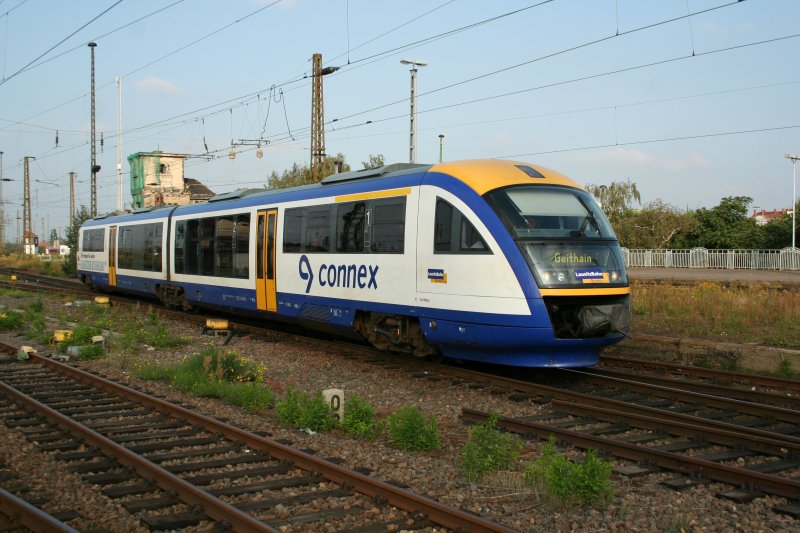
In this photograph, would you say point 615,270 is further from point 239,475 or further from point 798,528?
point 239,475

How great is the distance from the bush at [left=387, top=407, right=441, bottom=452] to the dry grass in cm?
817

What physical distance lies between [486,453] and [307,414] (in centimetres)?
239

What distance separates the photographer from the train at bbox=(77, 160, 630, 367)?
9.47 metres

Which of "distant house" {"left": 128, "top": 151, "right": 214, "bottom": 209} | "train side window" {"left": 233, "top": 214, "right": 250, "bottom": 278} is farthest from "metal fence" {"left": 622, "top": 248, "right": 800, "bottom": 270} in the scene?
"distant house" {"left": 128, "top": 151, "right": 214, "bottom": 209}

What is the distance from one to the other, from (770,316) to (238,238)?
11.5m

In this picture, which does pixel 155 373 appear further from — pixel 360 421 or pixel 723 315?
pixel 723 315

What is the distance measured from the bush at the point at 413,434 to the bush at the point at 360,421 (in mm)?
334

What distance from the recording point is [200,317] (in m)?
18.4

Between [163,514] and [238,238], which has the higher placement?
[238,238]

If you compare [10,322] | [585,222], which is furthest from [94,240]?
[585,222]

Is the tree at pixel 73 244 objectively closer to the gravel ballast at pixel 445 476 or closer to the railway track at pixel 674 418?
the gravel ballast at pixel 445 476

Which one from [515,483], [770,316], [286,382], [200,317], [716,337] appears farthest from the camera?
[200,317]

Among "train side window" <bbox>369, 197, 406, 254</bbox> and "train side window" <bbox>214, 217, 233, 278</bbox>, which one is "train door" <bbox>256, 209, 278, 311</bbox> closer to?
"train side window" <bbox>214, 217, 233, 278</bbox>

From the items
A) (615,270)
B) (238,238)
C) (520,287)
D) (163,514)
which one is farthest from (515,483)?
(238,238)
